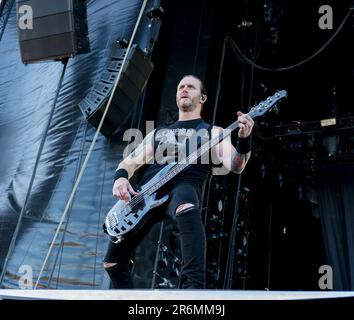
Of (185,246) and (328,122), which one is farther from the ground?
(328,122)

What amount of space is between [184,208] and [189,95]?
69 centimetres

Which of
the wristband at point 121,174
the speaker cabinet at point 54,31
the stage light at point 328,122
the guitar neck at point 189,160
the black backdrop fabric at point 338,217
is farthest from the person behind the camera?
the black backdrop fabric at point 338,217

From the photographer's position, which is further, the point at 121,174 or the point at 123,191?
the point at 121,174

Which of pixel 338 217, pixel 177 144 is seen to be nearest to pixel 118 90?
pixel 177 144

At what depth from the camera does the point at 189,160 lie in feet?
9.05

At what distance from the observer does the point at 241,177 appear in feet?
16.3

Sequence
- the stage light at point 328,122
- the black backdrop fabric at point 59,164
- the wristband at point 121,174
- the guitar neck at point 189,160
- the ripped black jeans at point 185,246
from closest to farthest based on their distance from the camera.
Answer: the ripped black jeans at point 185,246
the guitar neck at point 189,160
the wristband at point 121,174
the black backdrop fabric at point 59,164
the stage light at point 328,122

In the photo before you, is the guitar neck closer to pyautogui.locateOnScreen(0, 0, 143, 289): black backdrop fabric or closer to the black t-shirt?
the black t-shirt

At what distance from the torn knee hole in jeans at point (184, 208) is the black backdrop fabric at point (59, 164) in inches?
51.0

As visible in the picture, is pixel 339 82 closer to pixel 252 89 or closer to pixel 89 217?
pixel 252 89

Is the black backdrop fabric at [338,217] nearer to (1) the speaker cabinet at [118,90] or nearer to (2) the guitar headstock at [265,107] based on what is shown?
(1) the speaker cabinet at [118,90]

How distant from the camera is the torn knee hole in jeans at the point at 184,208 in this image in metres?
2.57

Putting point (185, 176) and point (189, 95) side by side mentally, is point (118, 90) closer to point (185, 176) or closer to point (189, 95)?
point (189, 95)

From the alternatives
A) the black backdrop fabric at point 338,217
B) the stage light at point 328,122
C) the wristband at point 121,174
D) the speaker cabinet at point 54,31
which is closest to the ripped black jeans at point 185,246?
the wristband at point 121,174
